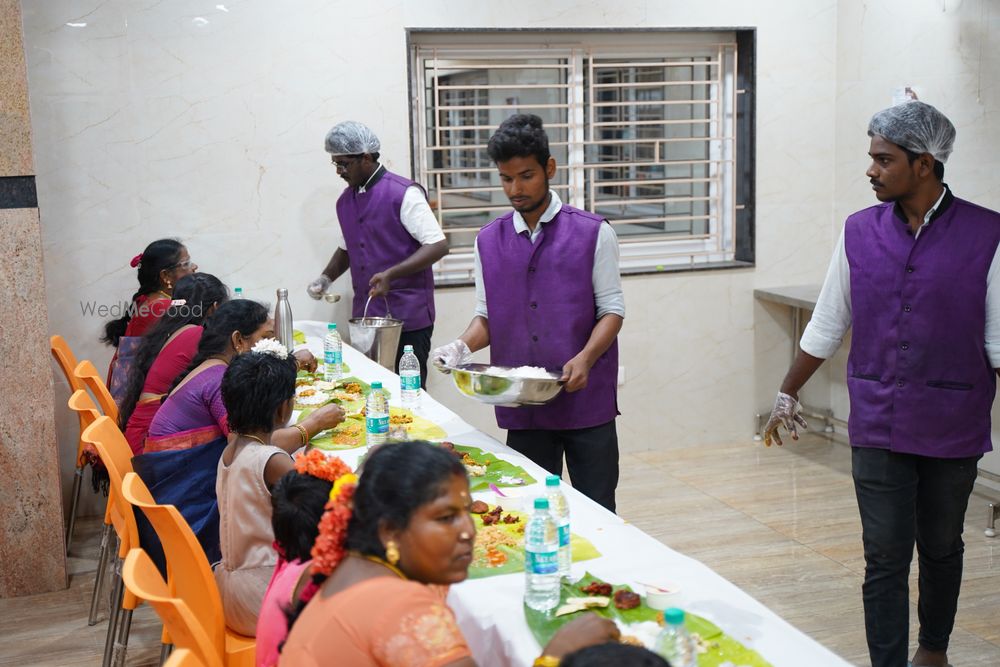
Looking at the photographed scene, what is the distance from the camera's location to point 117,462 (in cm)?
297

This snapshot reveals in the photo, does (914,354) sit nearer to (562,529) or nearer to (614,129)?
(562,529)

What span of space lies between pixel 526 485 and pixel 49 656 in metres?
1.84

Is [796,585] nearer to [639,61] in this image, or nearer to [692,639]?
[692,639]

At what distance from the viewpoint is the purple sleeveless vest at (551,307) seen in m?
3.15

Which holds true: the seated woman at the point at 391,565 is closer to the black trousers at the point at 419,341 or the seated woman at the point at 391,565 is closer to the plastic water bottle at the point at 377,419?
the plastic water bottle at the point at 377,419

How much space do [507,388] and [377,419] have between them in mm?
459

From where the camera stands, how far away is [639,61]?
570 cm

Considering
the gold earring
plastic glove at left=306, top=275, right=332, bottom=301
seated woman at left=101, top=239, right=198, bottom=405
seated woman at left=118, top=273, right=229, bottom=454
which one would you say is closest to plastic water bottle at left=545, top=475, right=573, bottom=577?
the gold earring

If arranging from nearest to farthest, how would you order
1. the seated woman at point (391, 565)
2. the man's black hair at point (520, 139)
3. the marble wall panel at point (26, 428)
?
the seated woman at point (391, 565) < the man's black hair at point (520, 139) < the marble wall panel at point (26, 428)

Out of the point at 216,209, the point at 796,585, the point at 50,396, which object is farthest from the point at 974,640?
the point at 216,209

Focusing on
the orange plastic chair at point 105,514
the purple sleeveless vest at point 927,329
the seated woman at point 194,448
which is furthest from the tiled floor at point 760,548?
the purple sleeveless vest at point 927,329

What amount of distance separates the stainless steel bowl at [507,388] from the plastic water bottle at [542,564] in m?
0.84

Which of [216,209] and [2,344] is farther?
[216,209]

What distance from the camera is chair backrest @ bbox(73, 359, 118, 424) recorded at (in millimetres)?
3824
